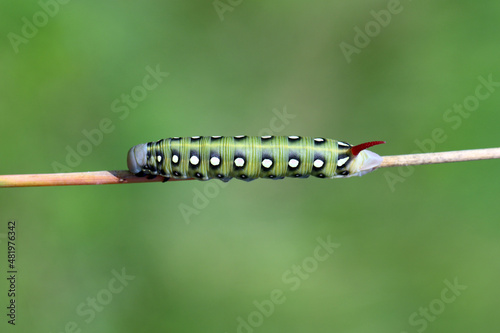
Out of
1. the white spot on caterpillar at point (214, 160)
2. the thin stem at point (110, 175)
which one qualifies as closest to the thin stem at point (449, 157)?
the thin stem at point (110, 175)

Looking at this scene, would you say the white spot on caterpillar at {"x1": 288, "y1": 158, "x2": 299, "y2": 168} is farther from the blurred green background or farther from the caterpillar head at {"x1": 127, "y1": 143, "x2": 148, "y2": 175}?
the blurred green background

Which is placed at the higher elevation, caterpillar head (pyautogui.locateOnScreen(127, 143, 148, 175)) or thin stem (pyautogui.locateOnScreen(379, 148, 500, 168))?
caterpillar head (pyautogui.locateOnScreen(127, 143, 148, 175))

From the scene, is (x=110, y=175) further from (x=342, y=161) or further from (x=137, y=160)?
(x=342, y=161)

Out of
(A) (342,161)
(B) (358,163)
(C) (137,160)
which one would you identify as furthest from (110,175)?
(B) (358,163)

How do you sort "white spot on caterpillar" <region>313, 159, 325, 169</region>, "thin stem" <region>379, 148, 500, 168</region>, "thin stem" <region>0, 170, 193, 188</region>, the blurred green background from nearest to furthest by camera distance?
1. "thin stem" <region>0, 170, 193, 188</region>
2. "thin stem" <region>379, 148, 500, 168</region>
3. "white spot on caterpillar" <region>313, 159, 325, 169</region>
4. the blurred green background

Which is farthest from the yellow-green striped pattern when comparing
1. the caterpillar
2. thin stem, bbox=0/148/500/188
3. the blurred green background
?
the blurred green background

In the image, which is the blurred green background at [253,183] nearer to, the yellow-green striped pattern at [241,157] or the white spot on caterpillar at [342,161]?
the yellow-green striped pattern at [241,157]
